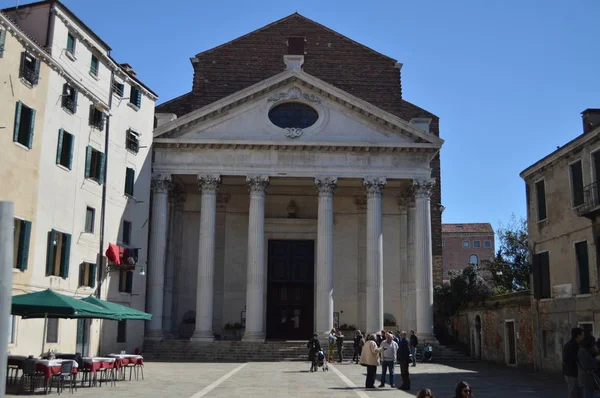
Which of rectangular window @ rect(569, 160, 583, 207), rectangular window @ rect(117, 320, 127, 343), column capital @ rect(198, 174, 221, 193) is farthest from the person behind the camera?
column capital @ rect(198, 174, 221, 193)

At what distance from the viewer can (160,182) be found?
33.7 m

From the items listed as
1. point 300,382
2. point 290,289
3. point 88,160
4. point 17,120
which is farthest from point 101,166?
point 290,289

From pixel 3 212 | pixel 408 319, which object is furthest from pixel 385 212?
pixel 3 212

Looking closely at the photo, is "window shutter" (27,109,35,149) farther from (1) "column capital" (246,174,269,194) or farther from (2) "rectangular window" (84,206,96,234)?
(1) "column capital" (246,174,269,194)

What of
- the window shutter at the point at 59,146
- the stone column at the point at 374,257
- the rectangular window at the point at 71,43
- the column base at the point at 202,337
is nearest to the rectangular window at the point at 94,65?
the rectangular window at the point at 71,43

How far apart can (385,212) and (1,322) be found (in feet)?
119

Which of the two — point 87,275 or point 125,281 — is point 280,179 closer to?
point 125,281

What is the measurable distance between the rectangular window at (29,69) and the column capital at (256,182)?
545 inches

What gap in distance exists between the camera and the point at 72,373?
16359 mm

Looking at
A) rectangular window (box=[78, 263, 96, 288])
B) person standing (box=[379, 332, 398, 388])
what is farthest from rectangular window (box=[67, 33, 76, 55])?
person standing (box=[379, 332, 398, 388])

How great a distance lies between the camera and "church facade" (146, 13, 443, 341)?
33250 millimetres

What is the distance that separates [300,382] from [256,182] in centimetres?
1560

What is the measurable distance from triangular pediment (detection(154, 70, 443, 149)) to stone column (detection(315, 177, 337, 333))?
246cm

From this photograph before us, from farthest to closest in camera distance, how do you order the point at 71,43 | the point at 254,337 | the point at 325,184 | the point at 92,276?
the point at 325,184, the point at 254,337, the point at 92,276, the point at 71,43
